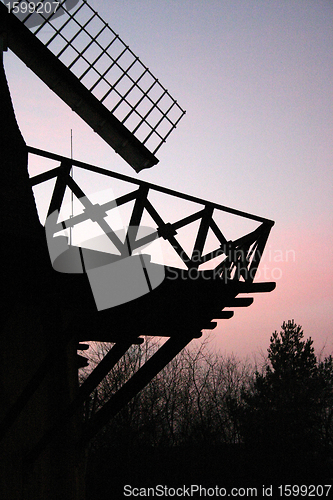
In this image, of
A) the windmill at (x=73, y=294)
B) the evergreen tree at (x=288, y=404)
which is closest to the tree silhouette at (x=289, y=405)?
the evergreen tree at (x=288, y=404)

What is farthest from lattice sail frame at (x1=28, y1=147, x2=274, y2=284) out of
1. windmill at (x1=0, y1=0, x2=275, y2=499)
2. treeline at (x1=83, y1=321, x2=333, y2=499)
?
treeline at (x1=83, y1=321, x2=333, y2=499)

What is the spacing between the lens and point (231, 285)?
462cm

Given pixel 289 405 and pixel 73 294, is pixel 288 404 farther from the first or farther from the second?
pixel 73 294

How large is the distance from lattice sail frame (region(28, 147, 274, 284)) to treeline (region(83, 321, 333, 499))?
11.4 m

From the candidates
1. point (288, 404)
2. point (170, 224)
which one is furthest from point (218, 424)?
point (170, 224)

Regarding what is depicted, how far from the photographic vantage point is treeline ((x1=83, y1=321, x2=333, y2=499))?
1791 centimetres

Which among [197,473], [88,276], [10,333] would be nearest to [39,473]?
[10,333]

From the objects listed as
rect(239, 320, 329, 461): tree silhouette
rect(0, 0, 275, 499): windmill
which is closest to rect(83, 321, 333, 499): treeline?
rect(239, 320, 329, 461): tree silhouette

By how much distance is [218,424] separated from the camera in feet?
73.5

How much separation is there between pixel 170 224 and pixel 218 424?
65.5 feet

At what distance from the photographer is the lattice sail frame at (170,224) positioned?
416 centimetres

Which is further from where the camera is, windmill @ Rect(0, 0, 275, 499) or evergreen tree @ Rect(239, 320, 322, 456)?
evergreen tree @ Rect(239, 320, 322, 456)

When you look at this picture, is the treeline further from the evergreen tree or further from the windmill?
the windmill

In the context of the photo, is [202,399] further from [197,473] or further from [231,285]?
[231,285]
